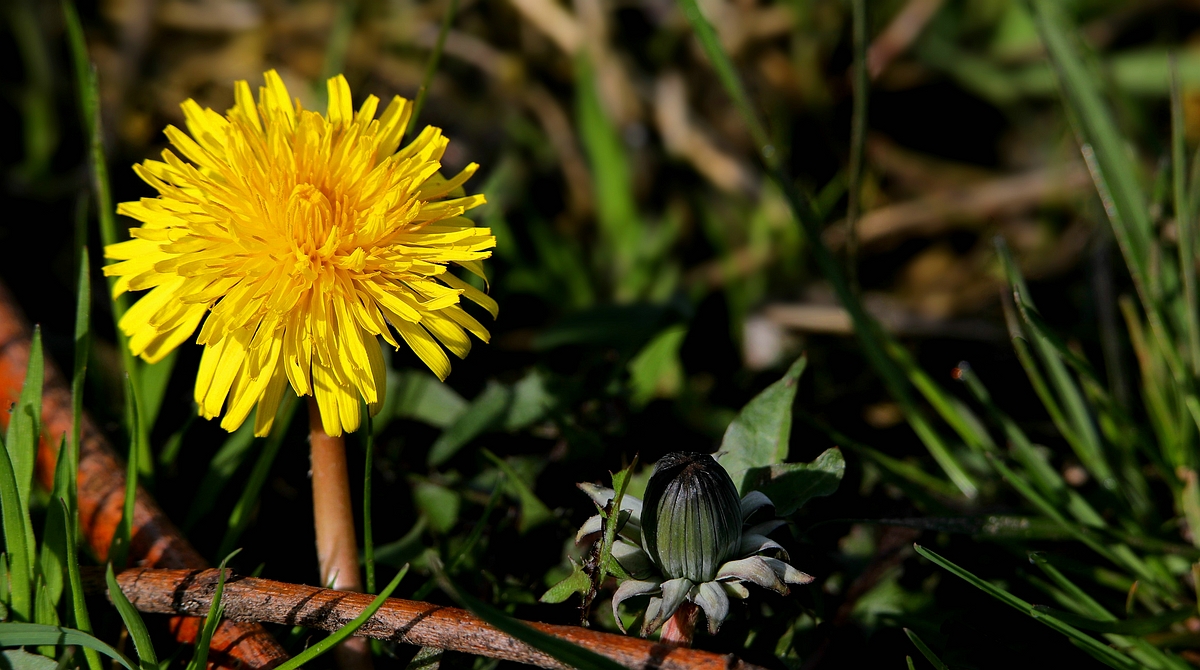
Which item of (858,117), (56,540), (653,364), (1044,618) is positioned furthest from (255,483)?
(858,117)

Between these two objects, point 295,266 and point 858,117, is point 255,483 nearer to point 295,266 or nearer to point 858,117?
point 295,266

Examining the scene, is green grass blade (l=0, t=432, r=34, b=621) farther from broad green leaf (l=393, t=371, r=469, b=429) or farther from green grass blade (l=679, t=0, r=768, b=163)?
green grass blade (l=679, t=0, r=768, b=163)


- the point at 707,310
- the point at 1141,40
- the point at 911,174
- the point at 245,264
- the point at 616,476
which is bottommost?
the point at 616,476

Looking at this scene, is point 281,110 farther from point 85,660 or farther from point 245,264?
point 85,660

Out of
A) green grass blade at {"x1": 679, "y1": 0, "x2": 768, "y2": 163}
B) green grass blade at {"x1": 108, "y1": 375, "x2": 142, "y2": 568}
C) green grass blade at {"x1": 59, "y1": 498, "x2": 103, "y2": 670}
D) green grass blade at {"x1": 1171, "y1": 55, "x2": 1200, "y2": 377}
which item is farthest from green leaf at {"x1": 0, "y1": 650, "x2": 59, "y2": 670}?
green grass blade at {"x1": 1171, "y1": 55, "x2": 1200, "y2": 377}

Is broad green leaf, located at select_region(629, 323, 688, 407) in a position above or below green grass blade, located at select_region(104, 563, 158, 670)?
above

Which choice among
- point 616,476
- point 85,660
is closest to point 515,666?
point 616,476
